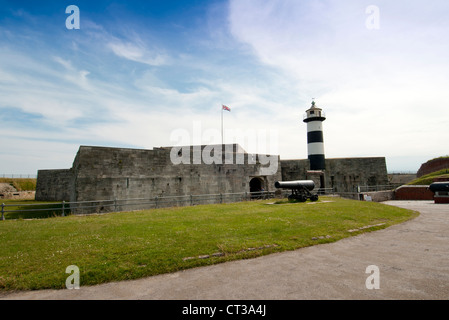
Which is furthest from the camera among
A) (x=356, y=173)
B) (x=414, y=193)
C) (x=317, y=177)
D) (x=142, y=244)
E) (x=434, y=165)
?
(x=434, y=165)

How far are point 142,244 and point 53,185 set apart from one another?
27.8 m

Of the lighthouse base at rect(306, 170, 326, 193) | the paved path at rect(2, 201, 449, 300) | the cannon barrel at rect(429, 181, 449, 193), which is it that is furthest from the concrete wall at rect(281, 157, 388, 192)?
the paved path at rect(2, 201, 449, 300)

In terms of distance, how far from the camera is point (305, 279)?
4266 millimetres

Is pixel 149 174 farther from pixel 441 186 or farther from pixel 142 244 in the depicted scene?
pixel 441 186

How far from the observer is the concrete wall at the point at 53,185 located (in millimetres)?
26719

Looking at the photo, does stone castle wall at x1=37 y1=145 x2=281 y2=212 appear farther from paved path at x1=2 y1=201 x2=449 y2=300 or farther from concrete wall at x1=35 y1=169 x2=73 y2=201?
paved path at x1=2 y1=201 x2=449 y2=300

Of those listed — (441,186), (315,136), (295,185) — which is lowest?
(441,186)

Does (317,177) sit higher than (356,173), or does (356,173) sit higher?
(356,173)

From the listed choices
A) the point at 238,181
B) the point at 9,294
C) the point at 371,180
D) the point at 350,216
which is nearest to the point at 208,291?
the point at 9,294

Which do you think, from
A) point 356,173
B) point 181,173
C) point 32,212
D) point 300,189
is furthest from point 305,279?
point 356,173

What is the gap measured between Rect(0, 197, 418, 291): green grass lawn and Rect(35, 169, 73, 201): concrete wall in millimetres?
20195

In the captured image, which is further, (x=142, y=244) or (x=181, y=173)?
(x=181, y=173)

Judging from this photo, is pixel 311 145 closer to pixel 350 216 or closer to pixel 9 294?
pixel 350 216
